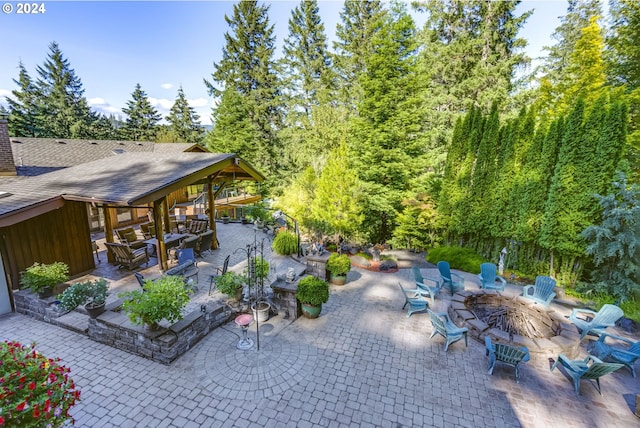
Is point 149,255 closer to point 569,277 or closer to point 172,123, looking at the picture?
point 569,277

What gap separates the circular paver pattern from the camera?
4.63 m

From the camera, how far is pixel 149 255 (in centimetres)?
995

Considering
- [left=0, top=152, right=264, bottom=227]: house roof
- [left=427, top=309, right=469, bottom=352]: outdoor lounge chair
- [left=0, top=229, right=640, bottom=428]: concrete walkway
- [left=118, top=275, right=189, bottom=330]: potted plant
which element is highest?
[left=0, top=152, right=264, bottom=227]: house roof

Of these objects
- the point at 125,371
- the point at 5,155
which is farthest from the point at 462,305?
the point at 5,155

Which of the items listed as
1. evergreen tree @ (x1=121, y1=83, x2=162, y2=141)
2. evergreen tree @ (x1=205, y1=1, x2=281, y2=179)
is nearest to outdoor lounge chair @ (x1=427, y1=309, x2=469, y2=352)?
evergreen tree @ (x1=205, y1=1, x2=281, y2=179)

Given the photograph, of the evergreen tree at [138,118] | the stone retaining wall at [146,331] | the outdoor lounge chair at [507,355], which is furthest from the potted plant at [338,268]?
the evergreen tree at [138,118]

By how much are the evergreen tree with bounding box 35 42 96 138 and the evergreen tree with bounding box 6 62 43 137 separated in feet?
1.22

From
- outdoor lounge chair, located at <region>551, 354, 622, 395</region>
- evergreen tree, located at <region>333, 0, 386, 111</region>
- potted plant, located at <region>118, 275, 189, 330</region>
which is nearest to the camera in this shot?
outdoor lounge chair, located at <region>551, 354, 622, 395</region>

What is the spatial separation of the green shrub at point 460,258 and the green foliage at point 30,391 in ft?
38.0

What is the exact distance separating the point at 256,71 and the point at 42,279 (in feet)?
93.4

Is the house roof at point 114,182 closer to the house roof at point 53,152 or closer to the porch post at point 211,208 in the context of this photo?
the porch post at point 211,208

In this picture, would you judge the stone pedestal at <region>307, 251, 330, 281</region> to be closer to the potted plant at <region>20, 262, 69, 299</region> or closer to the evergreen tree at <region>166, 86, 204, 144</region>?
→ the potted plant at <region>20, 262, 69, 299</region>

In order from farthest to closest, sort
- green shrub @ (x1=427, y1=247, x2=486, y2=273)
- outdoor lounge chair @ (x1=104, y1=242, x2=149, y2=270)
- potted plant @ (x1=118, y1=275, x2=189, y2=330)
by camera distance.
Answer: green shrub @ (x1=427, y1=247, x2=486, y2=273) → outdoor lounge chair @ (x1=104, y1=242, x2=149, y2=270) → potted plant @ (x1=118, y1=275, x2=189, y2=330)

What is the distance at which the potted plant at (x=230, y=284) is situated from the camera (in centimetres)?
677
